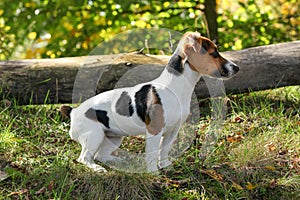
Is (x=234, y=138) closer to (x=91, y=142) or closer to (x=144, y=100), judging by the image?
(x=144, y=100)

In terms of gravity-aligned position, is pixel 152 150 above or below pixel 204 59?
below

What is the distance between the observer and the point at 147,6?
7398 mm

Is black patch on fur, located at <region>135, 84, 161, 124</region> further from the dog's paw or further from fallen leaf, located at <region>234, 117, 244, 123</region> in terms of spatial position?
fallen leaf, located at <region>234, 117, 244, 123</region>

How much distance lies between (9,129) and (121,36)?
2.18 meters

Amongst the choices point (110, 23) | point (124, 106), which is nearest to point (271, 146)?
point (124, 106)

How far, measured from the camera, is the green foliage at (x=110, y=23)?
22.7 ft

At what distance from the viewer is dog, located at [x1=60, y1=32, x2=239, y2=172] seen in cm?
404

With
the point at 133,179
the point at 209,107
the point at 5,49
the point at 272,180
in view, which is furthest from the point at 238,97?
the point at 5,49

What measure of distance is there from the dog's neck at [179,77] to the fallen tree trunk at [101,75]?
135 cm

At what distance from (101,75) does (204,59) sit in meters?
1.69

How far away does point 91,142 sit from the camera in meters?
4.21

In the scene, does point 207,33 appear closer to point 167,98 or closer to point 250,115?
point 250,115

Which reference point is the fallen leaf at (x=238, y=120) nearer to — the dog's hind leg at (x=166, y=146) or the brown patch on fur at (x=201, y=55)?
the dog's hind leg at (x=166, y=146)

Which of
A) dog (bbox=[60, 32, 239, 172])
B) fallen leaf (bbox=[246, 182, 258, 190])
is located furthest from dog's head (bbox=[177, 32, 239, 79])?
fallen leaf (bbox=[246, 182, 258, 190])
